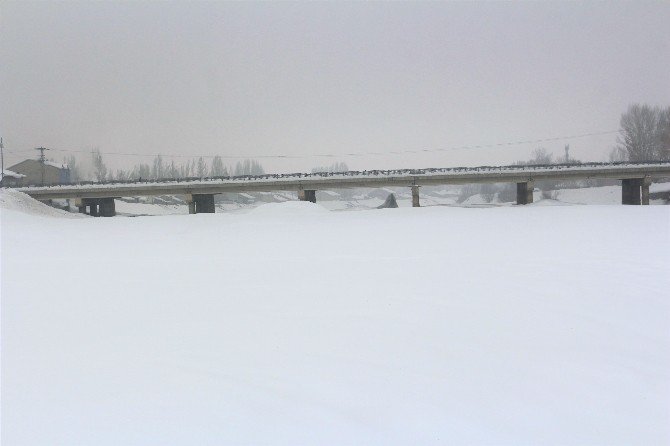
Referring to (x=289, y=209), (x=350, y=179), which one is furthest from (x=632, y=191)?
(x=289, y=209)

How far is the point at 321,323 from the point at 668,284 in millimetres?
8201

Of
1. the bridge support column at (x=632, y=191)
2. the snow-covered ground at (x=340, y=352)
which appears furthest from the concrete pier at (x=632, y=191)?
the snow-covered ground at (x=340, y=352)

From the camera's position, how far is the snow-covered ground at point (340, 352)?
4.02 m

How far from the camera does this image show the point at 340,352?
5.57 metres

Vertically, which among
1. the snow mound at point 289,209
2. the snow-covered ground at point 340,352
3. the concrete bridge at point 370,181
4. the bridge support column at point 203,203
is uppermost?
the concrete bridge at point 370,181

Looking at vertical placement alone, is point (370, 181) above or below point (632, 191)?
above

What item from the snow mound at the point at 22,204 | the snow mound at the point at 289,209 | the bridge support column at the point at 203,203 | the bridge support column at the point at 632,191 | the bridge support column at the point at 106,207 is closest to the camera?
the snow mound at the point at 22,204

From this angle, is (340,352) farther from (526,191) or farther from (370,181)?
(526,191)

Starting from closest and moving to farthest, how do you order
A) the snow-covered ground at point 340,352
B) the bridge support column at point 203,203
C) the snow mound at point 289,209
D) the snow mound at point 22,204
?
the snow-covered ground at point 340,352, the snow mound at point 22,204, the snow mound at point 289,209, the bridge support column at point 203,203

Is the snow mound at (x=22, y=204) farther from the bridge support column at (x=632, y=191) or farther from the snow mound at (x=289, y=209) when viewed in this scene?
the bridge support column at (x=632, y=191)

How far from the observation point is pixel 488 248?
14773 mm

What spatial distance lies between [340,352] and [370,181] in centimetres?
5375

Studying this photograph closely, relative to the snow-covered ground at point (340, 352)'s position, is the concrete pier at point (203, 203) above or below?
above

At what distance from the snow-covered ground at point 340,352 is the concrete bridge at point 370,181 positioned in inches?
1829
